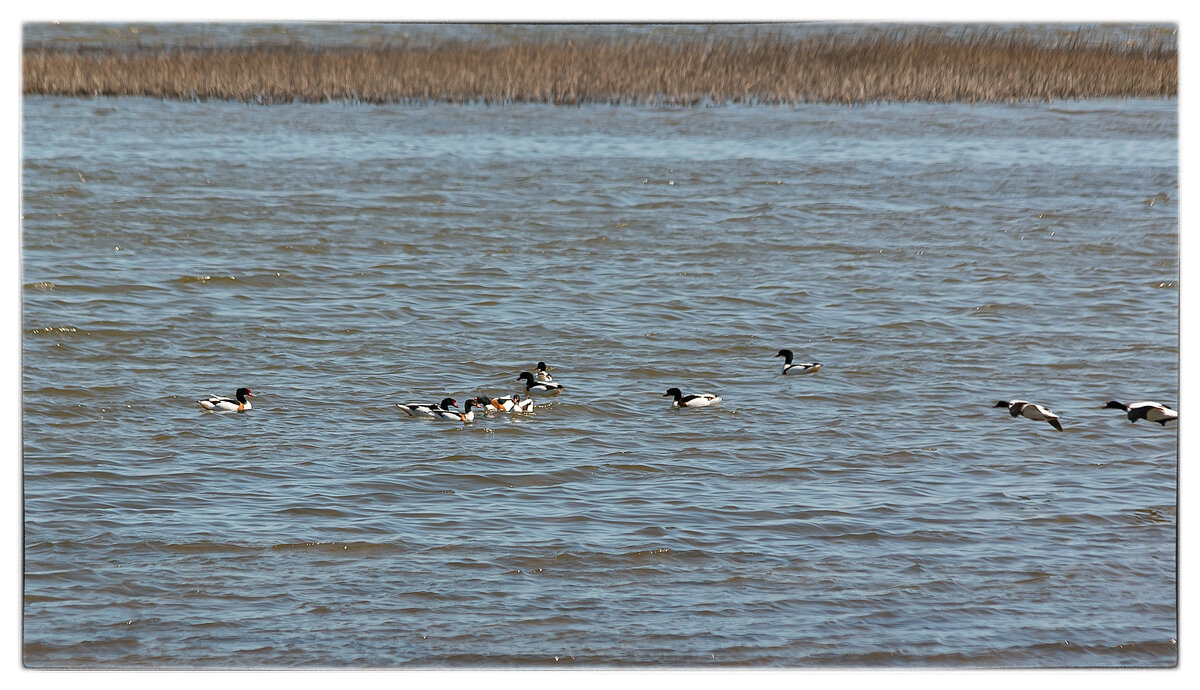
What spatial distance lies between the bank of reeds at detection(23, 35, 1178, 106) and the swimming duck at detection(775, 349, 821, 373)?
2133 millimetres

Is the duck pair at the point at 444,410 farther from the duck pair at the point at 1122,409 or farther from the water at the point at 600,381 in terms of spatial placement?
the duck pair at the point at 1122,409

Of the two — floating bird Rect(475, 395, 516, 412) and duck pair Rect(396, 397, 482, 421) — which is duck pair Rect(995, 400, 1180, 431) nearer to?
floating bird Rect(475, 395, 516, 412)

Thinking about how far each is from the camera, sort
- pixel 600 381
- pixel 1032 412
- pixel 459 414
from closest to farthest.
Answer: pixel 1032 412, pixel 459 414, pixel 600 381

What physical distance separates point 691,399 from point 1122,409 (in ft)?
10.3

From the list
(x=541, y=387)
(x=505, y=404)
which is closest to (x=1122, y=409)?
(x=541, y=387)

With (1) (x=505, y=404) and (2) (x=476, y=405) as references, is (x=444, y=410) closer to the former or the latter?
(2) (x=476, y=405)

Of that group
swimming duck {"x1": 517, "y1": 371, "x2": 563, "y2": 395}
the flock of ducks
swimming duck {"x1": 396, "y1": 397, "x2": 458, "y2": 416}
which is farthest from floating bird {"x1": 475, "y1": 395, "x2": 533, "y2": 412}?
swimming duck {"x1": 396, "y1": 397, "x2": 458, "y2": 416}

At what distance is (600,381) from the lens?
10867 millimetres

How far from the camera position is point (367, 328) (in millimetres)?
11445

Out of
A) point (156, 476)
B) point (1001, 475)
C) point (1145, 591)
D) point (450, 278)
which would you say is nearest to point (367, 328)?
point (450, 278)

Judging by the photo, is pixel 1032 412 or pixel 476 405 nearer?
pixel 1032 412

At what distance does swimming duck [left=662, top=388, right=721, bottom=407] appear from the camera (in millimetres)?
10188

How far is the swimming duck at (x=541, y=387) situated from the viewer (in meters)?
10.5

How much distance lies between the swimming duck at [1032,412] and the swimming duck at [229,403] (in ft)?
18.8
